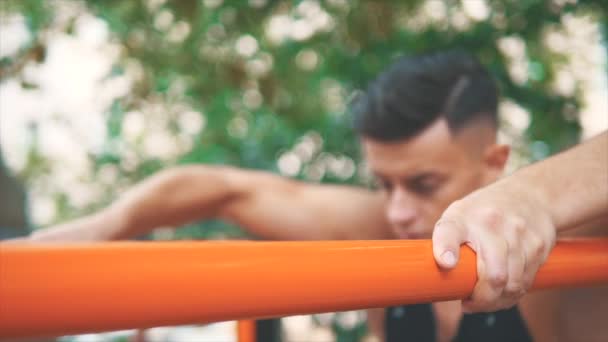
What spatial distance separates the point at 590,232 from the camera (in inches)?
57.7

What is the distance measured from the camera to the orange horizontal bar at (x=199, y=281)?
381 millimetres

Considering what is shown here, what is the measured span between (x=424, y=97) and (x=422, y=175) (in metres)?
0.34

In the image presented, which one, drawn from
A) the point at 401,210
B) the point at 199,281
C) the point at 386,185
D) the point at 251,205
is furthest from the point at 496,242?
the point at 251,205

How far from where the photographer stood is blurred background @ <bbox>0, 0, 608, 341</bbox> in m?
2.18

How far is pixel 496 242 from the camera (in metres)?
0.63

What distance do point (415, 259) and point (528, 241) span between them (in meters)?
0.18

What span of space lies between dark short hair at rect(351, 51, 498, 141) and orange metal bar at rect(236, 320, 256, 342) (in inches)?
30.9

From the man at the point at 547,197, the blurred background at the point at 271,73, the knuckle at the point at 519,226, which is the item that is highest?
the blurred background at the point at 271,73

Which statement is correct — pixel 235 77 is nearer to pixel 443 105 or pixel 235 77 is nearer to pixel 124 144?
pixel 443 105

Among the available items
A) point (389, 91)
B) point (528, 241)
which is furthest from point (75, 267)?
point (389, 91)

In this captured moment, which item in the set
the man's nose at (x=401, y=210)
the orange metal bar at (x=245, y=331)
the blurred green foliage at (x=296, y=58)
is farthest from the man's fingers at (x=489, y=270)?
the blurred green foliage at (x=296, y=58)

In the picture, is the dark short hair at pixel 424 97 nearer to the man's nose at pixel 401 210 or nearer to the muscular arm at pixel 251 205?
the man's nose at pixel 401 210

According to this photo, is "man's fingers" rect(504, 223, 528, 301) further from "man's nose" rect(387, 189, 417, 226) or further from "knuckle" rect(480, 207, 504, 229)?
"man's nose" rect(387, 189, 417, 226)

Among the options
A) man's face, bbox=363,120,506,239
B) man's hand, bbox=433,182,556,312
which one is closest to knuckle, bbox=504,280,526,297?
man's hand, bbox=433,182,556,312
